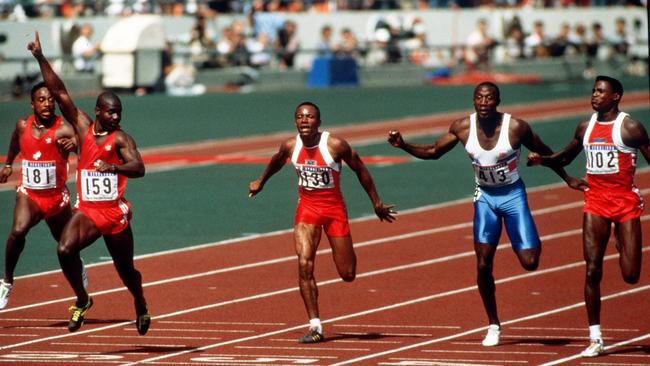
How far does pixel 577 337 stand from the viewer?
40.0 feet

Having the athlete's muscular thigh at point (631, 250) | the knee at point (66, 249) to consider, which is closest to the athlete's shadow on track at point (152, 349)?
the knee at point (66, 249)

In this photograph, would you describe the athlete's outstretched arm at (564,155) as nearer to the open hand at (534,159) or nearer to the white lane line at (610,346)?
the open hand at (534,159)

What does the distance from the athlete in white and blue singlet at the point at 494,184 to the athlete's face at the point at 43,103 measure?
10.9 feet

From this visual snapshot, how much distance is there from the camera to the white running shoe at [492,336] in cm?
1179

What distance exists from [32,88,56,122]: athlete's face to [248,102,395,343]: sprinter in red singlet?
220 centimetres

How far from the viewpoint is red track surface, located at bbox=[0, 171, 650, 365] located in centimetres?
1149

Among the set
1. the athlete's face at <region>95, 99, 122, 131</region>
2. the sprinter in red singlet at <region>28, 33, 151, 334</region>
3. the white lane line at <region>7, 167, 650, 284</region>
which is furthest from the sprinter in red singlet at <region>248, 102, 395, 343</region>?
the white lane line at <region>7, 167, 650, 284</region>

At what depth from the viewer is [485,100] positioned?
11906 millimetres

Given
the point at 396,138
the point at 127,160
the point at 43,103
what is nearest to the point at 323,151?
the point at 396,138

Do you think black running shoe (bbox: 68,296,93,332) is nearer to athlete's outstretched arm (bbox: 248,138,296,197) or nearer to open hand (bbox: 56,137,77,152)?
open hand (bbox: 56,137,77,152)

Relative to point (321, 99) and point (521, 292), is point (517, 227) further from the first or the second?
point (321, 99)

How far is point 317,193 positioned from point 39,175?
9.42 feet

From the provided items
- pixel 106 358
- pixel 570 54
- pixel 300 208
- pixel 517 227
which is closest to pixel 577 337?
pixel 517 227

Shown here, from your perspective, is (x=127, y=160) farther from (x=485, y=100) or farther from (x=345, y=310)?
(x=345, y=310)
